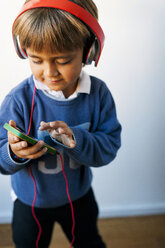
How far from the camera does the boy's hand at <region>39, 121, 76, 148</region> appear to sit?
1.84 ft

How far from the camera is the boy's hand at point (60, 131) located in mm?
562

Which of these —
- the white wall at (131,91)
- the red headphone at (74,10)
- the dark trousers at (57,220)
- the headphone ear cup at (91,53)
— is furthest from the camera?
the white wall at (131,91)

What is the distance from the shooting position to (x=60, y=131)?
1.87ft

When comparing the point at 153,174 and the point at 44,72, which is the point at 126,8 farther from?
the point at 153,174

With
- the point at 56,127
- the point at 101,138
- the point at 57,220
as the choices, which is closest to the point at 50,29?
the point at 56,127

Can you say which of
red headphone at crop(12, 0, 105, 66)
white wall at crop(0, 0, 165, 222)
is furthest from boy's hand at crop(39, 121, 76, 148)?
white wall at crop(0, 0, 165, 222)

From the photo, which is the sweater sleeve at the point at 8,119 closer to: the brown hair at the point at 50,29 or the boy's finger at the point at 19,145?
the boy's finger at the point at 19,145

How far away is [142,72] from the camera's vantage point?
3.68 ft

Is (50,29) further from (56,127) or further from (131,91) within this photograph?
(131,91)

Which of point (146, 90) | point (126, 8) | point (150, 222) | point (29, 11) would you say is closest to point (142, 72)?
point (146, 90)

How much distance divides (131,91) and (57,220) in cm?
64

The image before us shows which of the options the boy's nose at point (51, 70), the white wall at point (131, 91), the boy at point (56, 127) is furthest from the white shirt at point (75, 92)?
the white wall at point (131, 91)

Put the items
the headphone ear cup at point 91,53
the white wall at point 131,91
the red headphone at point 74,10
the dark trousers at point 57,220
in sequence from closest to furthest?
the red headphone at point 74,10, the headphone ear cup at point 91,53, the dark trousers at point 57,220, the white wall at point 131,91

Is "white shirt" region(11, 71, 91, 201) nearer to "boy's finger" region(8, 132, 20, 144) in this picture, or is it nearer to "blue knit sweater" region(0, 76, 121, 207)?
"blue knit sweater" region(0, 76, 121, 207)
